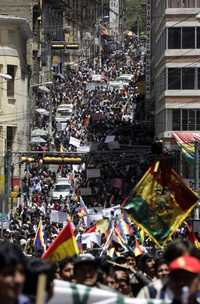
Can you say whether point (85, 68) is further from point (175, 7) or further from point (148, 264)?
point (148, 264)

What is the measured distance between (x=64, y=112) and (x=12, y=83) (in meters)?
25.1

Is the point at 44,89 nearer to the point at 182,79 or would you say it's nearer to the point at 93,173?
the point at 182,79

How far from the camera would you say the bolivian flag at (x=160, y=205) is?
1415cm

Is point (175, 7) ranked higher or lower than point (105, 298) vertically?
higher

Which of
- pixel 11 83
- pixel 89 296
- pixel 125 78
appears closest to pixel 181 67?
pixel 11 83

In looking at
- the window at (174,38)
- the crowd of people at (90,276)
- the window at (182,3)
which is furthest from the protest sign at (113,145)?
the crowd of people at (90,276)

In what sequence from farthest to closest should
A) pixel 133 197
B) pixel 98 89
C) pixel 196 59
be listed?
pixel 98 89
pixel 196 59
pixel 133 197

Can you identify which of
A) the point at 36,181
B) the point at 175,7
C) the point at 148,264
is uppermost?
the point at 175,7

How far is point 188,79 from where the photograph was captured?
184ft

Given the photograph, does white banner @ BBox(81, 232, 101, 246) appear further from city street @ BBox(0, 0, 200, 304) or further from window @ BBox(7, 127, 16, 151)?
window @ BBox(7, 127, 16, 151)

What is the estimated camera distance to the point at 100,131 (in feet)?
252

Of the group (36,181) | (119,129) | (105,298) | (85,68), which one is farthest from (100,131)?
(105,298)

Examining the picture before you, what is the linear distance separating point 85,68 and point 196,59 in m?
69.4

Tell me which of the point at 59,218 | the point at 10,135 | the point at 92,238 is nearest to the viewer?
the point at 92,238
